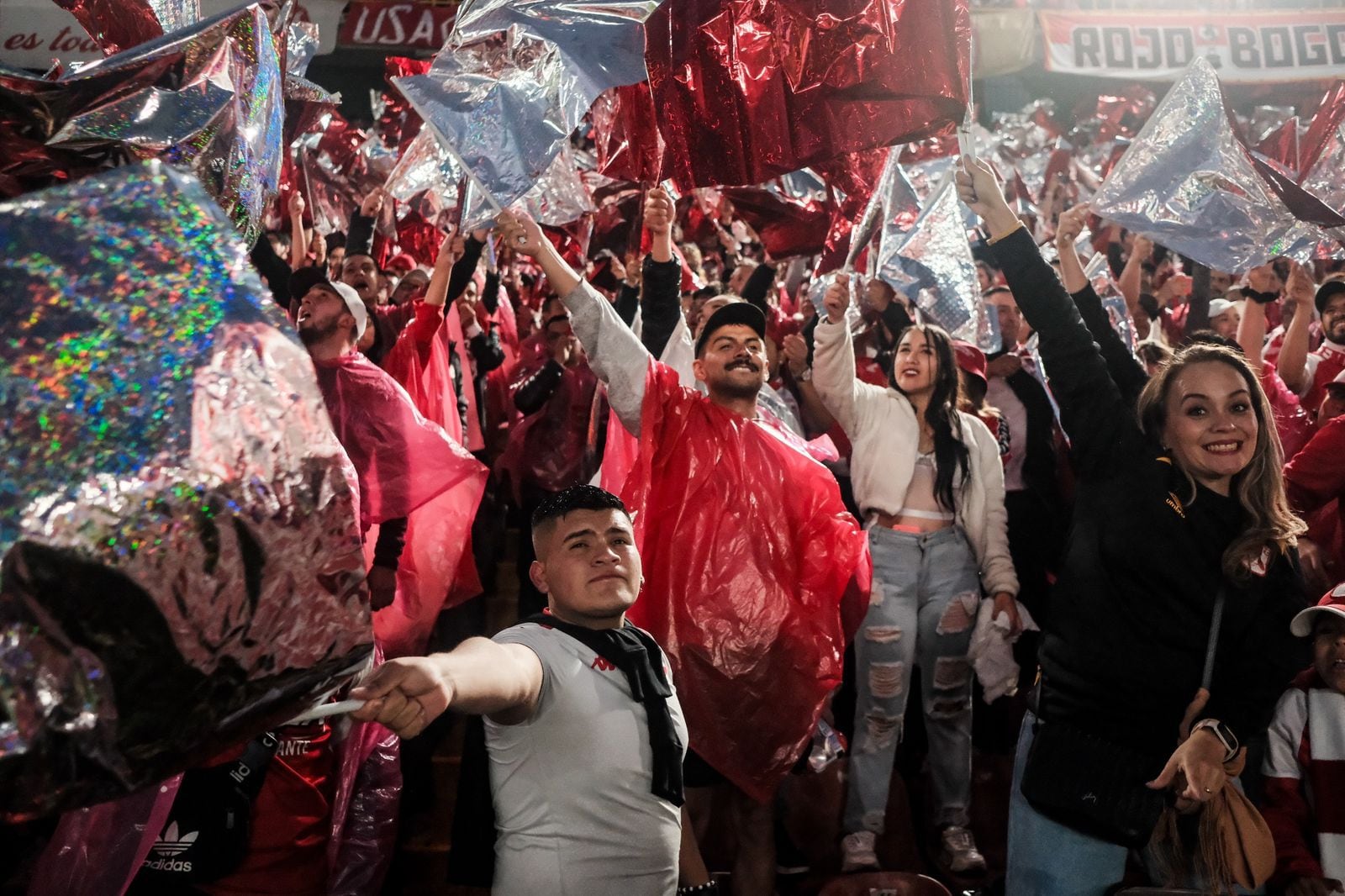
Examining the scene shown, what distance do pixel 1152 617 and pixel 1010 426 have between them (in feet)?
7.04

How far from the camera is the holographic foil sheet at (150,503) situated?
0.80 meters

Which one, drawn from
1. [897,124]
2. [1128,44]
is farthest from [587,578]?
[1128,44]

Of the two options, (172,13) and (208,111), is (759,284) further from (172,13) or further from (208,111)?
(208,111)

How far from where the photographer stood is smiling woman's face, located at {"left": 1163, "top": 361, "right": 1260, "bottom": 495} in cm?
237

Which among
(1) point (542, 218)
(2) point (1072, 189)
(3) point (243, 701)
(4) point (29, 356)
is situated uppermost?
(2) point (1072, 189)

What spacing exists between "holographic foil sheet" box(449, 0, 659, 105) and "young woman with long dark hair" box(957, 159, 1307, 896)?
1112 mm

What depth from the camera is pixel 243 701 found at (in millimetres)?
930

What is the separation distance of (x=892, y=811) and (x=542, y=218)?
222 cm

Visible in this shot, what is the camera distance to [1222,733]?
2.21 m

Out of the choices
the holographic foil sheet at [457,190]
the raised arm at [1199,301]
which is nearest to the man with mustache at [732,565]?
the holographic foil sheet at [457,190]

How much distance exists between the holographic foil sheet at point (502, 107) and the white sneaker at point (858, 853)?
82.1 inches

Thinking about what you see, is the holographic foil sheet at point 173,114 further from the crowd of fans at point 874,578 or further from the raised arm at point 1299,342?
the raised arm at point 1299,342

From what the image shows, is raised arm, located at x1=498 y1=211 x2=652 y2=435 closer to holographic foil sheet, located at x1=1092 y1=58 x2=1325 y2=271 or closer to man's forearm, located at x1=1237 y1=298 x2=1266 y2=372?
holographic foil sheet, located at x1=1092 y1=58 x2=1325 y2=271

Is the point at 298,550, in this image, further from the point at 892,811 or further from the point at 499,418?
the point at 499,418
